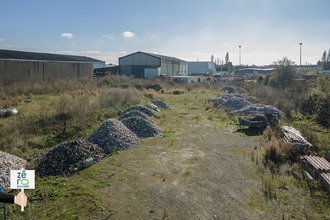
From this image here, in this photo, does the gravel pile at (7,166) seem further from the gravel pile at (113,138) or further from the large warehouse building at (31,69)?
the large warehouse building at (31,69)

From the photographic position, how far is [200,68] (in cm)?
7381

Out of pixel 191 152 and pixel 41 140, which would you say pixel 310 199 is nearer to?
pixel 191 152

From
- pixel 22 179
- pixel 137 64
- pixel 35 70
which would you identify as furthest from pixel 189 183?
pixel 137 64

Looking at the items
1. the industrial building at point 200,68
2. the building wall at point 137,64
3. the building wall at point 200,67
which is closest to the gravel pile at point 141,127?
the building wall at point 137,64

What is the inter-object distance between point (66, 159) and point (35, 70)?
71.6 feet

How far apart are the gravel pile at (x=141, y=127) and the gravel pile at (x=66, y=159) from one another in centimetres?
274

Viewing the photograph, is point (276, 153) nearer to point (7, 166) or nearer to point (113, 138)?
point (113, 138)

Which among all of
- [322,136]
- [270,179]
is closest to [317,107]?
[322,136]

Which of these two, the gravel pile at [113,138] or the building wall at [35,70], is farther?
the building wall at [35,70]

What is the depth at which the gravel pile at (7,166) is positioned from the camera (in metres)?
5.45

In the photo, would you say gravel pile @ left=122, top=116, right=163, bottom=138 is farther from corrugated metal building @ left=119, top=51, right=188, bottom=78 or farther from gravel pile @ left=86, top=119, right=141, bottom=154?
corrugated metal building @ left=119, top=51, right=188, bottom=78

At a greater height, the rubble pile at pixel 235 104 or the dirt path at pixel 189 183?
the rubble pile at pixel 235 104

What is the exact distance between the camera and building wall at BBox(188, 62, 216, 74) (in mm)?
72750

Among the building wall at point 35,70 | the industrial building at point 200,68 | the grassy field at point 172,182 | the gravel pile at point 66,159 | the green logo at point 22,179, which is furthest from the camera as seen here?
the industrial building at point 200,68
